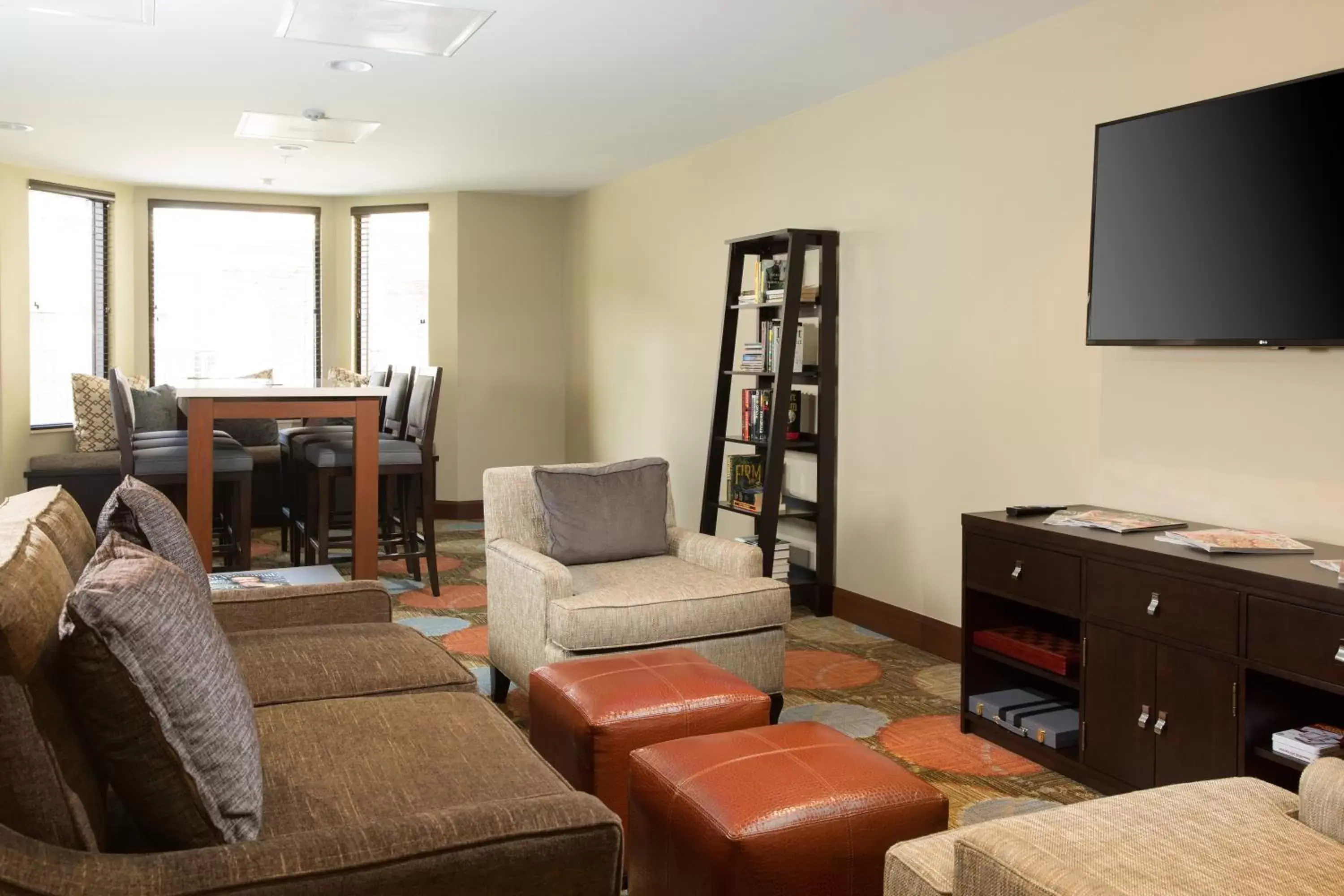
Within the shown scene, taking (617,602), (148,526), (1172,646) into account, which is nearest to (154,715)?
(148,526)

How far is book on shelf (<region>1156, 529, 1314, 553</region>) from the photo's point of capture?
9.50 ft

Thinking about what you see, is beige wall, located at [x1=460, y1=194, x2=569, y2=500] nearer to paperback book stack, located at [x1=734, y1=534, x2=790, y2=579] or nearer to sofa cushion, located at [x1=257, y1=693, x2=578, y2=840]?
paperback book stack, located at [x1=734, y1=534, x2=790, y2=579]

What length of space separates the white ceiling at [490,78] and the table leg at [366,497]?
1531 millimetres

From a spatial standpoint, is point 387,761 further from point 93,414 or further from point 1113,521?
point 93,414

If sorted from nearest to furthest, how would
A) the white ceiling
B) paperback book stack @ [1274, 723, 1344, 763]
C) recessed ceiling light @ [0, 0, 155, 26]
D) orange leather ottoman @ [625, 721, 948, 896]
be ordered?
1. orange leather ottoman @ [625, 721, 948, 896]
2. paperback book stack @ [1274, 723, 1344, 763]
3. recessed ceiling light @ [0, 0, 155, 26]
4. the white ceiling

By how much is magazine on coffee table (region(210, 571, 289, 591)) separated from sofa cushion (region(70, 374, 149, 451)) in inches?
163

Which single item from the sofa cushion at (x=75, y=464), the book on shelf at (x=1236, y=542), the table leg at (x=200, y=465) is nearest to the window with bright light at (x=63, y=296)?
the sofa cushion at (x=75, y=464)

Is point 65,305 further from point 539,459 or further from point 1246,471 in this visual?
point 1246,471

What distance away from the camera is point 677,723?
106 inches

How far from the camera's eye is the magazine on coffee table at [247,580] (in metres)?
3.57

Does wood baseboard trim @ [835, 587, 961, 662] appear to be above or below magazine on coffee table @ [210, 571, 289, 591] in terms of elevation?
below

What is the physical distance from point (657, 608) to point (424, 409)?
→ 256cm

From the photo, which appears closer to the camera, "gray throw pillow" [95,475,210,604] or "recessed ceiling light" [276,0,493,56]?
"gray throw pillow" [95,475,210,604]

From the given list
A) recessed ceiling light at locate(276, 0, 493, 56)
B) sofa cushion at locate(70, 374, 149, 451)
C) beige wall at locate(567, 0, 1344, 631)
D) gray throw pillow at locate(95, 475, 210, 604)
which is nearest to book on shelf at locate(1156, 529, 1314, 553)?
beige wall at locate(567, 0, 1344, 631)
